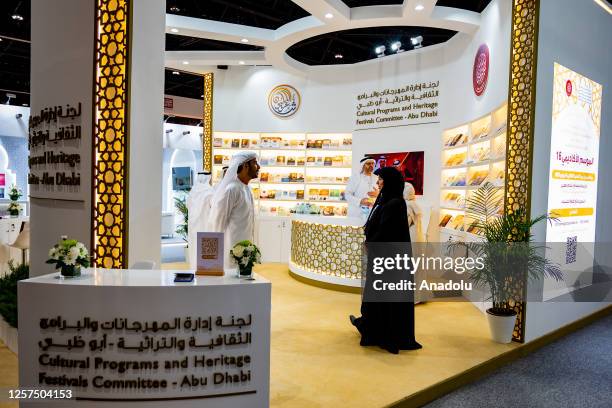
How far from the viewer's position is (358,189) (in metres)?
7.36

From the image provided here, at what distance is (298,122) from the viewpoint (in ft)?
28.5

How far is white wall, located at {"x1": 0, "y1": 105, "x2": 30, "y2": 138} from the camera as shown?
12555mm

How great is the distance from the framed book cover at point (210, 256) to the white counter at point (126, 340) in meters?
0.23

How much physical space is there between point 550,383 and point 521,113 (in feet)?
7.73

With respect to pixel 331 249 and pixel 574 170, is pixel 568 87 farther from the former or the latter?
pixel 331 249

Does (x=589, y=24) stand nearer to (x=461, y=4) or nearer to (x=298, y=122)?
(x=461, y=4)

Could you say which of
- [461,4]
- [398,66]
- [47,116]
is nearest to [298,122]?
[398,66]

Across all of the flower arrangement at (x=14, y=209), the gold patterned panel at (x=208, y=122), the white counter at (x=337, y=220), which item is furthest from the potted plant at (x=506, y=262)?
the flower arrangement at (x=14, y=209)

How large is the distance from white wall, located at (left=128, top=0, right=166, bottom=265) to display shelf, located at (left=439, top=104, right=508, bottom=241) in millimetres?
3658

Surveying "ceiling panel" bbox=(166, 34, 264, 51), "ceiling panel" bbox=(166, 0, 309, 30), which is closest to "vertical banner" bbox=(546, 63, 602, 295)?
"ceiling panel" bbox=(166, 0, 309, 30)

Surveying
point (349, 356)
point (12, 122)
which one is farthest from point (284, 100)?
point (12, 122)

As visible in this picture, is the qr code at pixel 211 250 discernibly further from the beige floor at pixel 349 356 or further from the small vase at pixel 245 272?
the beige floor at pixel 349 356

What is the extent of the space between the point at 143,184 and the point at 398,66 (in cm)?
574

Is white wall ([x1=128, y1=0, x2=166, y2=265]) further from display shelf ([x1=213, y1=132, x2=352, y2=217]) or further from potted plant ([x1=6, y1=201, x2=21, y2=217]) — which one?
display shelf ([x1=213, y1=132, x2=352, y2=217])
